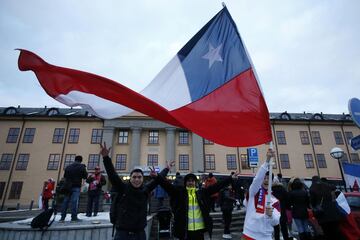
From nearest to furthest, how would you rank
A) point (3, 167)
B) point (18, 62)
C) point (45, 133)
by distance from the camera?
point (18, 62) → point (3, 167) → point (45, 133)

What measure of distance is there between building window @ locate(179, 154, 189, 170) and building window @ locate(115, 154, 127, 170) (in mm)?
7003

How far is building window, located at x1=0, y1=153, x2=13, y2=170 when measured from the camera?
90.0ft

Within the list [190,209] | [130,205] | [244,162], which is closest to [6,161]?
[244,162]

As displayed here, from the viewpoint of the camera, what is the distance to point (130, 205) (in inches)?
131

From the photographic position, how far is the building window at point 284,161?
30.4m

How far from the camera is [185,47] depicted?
16.0ft

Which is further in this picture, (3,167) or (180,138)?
(180,138)

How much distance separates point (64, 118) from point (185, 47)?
29.5 m

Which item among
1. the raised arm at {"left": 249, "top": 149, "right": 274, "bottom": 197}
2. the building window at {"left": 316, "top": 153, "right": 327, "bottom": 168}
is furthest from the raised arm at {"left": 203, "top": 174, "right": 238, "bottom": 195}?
the building window at {"left": 316, "top": 153, "right": 327, "bottom": 168}

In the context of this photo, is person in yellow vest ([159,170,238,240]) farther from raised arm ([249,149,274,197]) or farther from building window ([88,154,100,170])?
building window ([88,154,100,170])

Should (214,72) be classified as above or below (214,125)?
above

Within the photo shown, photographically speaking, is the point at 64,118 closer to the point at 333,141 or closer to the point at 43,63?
the point at 43,63

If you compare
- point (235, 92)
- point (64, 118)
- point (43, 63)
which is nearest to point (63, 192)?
point (43, 63)

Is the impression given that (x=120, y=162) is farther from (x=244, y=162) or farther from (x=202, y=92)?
(x=202, y=92)
